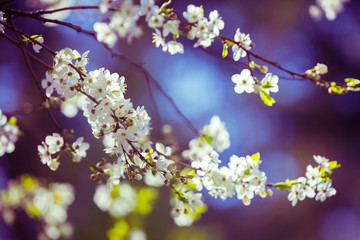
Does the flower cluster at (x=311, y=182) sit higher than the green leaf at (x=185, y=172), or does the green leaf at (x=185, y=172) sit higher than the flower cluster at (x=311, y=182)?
the flower cluster at (x=311, y=182)

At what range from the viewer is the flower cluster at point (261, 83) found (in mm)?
1113

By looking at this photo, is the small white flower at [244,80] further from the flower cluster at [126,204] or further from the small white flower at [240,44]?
the flower cluster at [126,204]

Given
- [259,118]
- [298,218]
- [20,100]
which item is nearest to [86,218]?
[20,100]

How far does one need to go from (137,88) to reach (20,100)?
193cm

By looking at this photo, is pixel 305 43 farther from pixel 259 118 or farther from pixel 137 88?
pixel 137 88

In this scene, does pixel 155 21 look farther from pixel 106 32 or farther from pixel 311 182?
pixel 311 182

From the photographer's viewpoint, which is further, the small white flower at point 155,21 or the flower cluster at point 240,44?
the flower cluster at point 240,44

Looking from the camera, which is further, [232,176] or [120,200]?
[120,200]

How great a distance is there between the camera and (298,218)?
21.0ft

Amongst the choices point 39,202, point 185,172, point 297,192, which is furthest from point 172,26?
point 39,202

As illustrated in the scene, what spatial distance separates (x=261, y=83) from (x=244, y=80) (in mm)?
62

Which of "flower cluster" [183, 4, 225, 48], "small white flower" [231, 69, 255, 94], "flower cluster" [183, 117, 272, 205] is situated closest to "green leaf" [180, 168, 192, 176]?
"flower cluster" [183, 117, 272, 205]

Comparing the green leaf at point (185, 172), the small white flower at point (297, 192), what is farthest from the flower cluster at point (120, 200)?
the small white flower at point (297, 192)

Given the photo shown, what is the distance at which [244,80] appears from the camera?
1.15 metres
